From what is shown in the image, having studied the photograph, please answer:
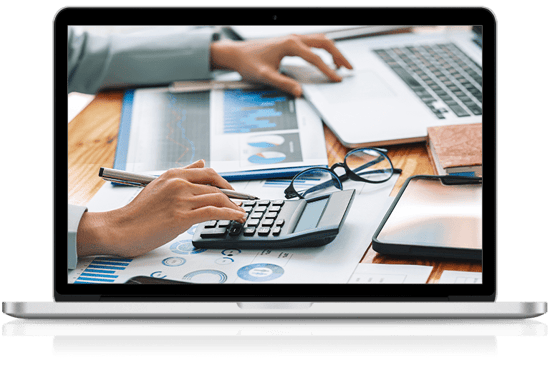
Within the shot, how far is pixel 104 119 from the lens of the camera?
1.36m

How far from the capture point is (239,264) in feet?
3.69

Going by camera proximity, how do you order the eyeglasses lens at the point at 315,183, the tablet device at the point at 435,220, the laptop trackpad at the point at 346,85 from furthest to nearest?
the laptop trackpad at the point at 346,85 < the eyeglasses lens at the point at 315,183 < the tablet device at the point at 435,220

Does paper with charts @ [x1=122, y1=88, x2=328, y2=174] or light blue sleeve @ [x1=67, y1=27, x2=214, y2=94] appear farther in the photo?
light blue sleeve @ [x1=67, y1=27, x2=214, y2=94]

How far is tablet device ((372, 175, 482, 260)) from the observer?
3.59ft

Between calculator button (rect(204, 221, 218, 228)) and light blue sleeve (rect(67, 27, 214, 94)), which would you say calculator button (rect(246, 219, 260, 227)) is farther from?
light blue sleeve (rect(67, 27, 214, 94))

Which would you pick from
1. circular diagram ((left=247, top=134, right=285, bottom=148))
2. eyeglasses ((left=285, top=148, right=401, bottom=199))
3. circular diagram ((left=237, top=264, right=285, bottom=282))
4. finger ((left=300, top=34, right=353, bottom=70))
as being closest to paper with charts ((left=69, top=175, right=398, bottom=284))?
circular diagram ((left=237, top=264, right=285, bottom=282))

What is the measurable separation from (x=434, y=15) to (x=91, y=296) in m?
0.75

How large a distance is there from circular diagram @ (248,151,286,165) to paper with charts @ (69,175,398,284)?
0.62ft

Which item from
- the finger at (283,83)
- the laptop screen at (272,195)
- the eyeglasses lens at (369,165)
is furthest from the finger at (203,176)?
the finger at (283,83)

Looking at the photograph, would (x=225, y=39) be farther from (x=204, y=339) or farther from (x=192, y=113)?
(x=204, y=339)

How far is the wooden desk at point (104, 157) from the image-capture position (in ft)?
3.64

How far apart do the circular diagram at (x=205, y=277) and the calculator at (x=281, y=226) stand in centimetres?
5

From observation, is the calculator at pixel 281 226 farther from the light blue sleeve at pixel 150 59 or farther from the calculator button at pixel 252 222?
the light blue sleeve at pixel 150 59

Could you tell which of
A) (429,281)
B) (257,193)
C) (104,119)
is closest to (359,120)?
(257,193)
